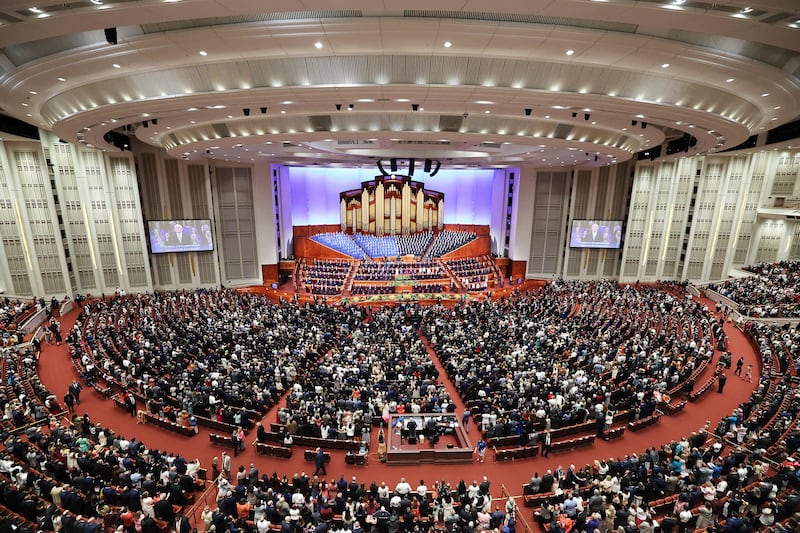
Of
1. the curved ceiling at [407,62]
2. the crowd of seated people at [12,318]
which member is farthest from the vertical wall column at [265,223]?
the crowd of seated people at [12,318]

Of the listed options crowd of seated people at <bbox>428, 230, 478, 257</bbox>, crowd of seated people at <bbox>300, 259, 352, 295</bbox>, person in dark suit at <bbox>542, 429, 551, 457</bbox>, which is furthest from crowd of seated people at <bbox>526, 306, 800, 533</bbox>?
crowd of seated people at <bbox>428, 230, 478, 257</bbox>

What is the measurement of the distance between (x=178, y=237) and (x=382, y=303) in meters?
12.7

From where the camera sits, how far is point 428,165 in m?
24.0

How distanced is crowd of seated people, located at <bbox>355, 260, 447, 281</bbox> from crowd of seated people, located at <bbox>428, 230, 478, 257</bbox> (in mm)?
2061

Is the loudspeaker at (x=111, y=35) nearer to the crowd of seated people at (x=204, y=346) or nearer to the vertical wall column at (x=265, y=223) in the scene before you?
the crowd of seated people at (x=204, y=346)

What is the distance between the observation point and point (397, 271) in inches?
995

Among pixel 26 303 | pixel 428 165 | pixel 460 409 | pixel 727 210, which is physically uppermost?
pixel 428 165

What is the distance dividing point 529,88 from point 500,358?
27.0 feet

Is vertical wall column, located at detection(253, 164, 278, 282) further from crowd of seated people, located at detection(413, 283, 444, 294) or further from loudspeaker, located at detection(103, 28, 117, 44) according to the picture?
loudspeaker, located at detection(103, 28, 117, 44)

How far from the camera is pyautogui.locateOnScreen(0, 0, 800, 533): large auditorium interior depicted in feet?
22.1

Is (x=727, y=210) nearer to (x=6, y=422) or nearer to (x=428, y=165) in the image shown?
(x=428, y=165)

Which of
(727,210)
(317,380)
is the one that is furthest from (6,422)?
(727,210)

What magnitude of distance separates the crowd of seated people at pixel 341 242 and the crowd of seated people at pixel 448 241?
5.31 meters

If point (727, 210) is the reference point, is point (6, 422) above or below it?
below
